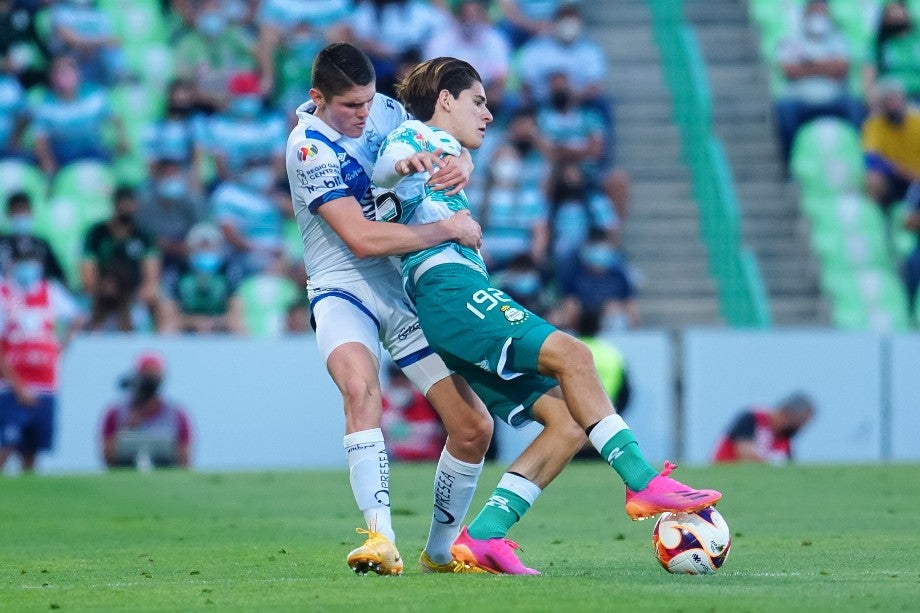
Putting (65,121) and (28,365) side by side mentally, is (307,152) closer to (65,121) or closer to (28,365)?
(28,365)

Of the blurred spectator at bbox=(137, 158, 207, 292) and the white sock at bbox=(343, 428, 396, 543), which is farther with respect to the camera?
the blurred spectator at bbox=(137, 158, 207, 292)

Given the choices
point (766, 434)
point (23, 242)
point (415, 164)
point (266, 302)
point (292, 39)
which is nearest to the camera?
point (415, 164)

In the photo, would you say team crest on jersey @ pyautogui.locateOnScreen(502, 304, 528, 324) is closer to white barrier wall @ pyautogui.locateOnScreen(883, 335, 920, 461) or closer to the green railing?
white barrier wall @ pyautogui.locateOnScreen(883, 335, 920, 461)

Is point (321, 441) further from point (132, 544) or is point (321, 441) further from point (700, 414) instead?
point (132, 544)

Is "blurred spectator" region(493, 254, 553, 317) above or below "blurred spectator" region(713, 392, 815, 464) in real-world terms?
above

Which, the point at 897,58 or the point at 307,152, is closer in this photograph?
the point at 307,152

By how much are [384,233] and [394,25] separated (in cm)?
1232

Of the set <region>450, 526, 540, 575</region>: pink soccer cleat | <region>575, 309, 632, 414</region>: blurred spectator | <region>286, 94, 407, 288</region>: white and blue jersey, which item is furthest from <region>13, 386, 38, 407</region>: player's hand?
<region>450, 526, 540, 575</region>: pink soccer cleat

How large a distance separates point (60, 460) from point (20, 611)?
9965mm

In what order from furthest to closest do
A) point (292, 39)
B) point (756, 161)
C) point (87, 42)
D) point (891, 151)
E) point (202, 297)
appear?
point (756, 161)
point (891, 151)
point (87, 42)
point (292, 39)
point (202, 297)

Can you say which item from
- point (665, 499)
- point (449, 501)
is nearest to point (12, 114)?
point (449, 501)

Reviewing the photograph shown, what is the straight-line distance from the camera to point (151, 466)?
52.4 feet

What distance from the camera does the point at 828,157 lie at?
19.6m

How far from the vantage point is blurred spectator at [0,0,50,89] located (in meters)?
18.5
